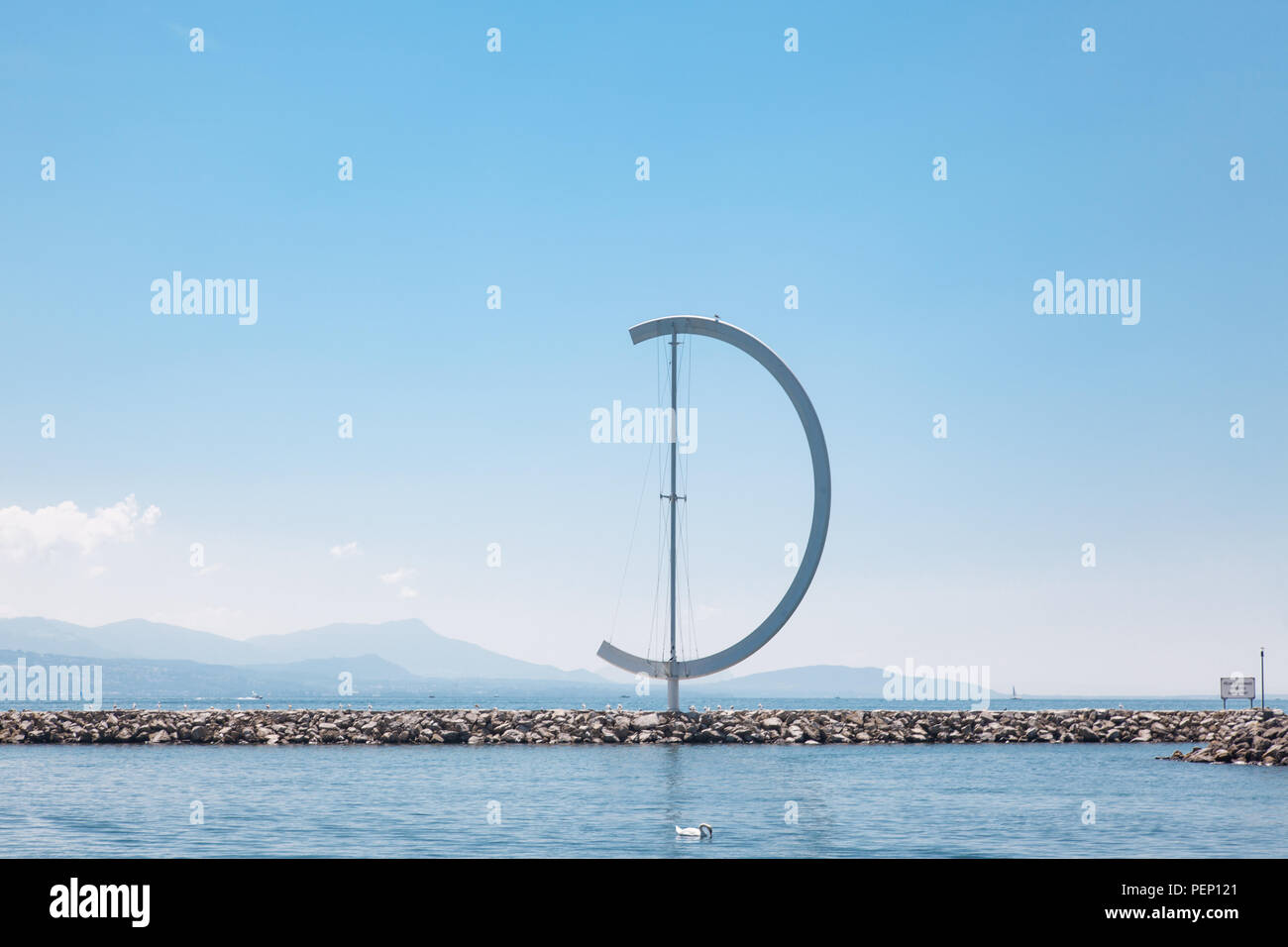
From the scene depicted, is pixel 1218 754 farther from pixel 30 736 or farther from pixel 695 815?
pixel 30 736

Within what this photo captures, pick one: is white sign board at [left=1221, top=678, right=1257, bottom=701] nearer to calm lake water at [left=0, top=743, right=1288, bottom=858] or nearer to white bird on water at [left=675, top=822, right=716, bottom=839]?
calm lake water at [left=0, top=743, right=1288, bottom=858]

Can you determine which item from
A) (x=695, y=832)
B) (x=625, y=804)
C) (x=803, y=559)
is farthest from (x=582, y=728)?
(x=695, y=832)

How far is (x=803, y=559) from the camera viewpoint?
42062 millimetres

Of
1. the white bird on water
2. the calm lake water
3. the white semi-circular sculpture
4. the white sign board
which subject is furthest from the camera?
the white sign board

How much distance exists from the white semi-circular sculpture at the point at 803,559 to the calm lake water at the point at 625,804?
319 cm

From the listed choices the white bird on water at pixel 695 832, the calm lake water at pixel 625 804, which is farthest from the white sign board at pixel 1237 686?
the white bird on water at pixel 695 832

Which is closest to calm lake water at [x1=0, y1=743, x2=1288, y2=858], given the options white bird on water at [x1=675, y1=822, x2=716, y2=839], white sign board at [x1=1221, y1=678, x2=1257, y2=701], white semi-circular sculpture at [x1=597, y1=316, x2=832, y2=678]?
white bird on water at [x1=675, y1=822, x2=716, y2=839]

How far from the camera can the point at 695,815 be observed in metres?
23.7

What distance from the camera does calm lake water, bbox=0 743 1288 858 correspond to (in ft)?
66.0

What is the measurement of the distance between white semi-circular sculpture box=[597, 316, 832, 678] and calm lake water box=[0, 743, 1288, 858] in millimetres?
3189

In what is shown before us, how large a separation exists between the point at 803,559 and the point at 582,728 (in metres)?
10.3

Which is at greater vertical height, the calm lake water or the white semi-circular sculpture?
the white semi-circular sculpture
